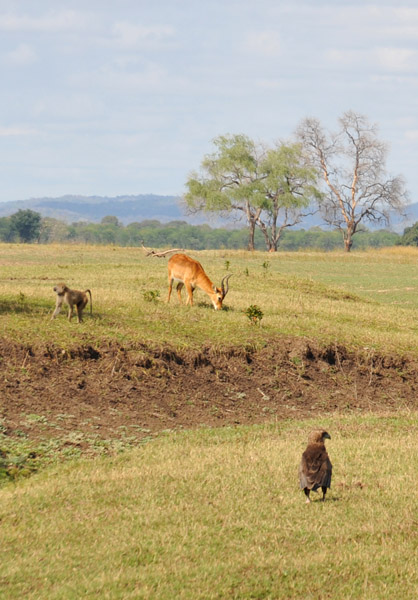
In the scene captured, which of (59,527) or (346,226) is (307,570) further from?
(346,226)

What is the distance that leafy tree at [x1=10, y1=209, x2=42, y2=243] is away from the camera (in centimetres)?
12875

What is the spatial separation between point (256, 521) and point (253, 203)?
2625 inches

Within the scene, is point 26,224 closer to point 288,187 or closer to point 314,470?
point 288,187

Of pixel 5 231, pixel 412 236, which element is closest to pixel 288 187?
pixel 412 236

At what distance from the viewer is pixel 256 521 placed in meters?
7.12

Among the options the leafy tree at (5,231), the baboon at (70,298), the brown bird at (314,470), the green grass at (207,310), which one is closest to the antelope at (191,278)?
the green grass at (207,310)

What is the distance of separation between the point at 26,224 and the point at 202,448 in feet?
406

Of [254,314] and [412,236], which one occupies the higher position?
[412,236]

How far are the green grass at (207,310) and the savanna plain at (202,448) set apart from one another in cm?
11

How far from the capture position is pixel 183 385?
530 inches

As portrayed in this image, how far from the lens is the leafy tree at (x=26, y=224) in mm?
128750

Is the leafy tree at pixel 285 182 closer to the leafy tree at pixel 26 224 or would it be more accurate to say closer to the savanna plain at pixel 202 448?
the savanna plain at pixel 202 448

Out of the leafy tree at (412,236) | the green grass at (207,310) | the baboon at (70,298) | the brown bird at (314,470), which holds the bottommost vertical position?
the brown bird at (314,470)

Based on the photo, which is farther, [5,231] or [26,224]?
[5,231]
